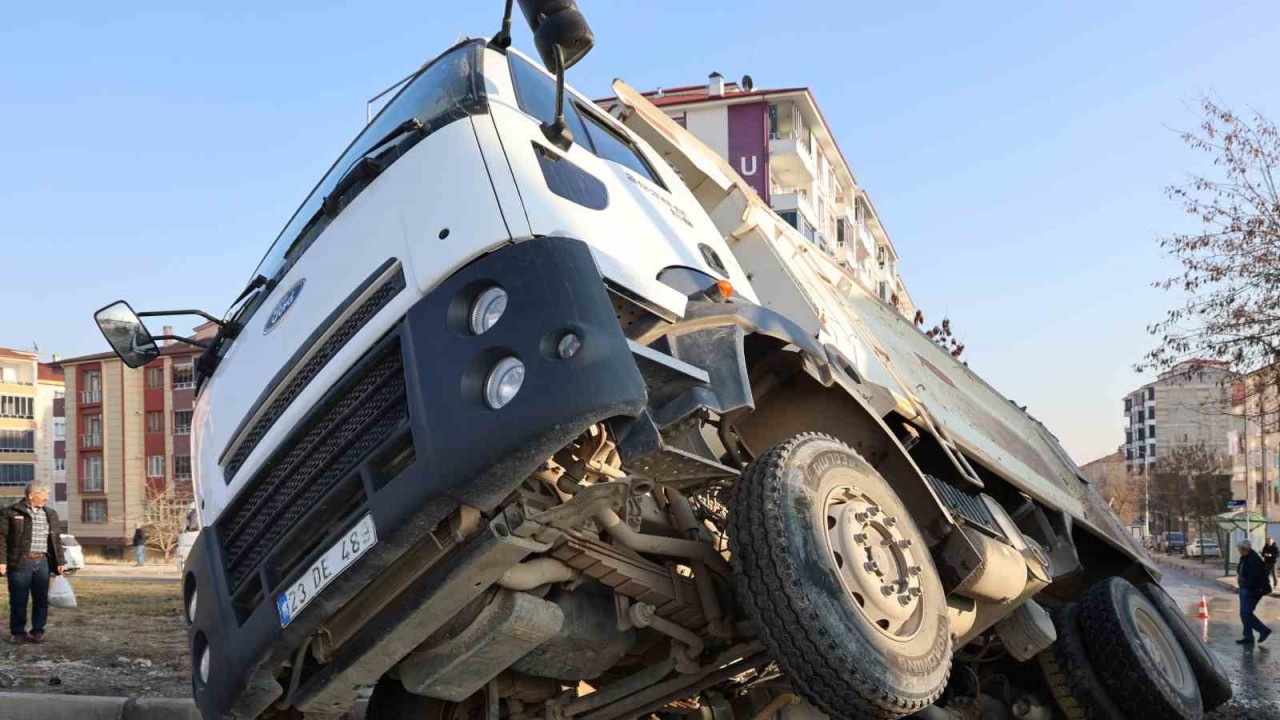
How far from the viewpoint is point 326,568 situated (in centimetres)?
314

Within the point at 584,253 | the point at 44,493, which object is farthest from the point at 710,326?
the point at 44,493

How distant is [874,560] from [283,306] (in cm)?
208

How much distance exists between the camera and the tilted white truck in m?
3.01

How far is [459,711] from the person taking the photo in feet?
14.1

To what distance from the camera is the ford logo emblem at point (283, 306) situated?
12.6 ft

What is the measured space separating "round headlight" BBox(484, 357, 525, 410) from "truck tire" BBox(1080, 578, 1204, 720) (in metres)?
4.07

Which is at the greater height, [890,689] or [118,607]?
[890,689]

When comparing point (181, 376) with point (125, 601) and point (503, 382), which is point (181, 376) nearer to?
point (125, 601)

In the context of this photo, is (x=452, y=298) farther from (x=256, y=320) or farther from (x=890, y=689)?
(x=890, y=689)

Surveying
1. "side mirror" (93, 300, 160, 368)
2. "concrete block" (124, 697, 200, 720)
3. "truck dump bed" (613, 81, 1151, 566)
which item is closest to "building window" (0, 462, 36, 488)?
"concrete block" (124, 697, 200, 720)

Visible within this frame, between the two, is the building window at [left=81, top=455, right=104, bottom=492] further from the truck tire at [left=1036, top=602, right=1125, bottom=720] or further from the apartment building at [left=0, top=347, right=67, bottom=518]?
the truck tire at [left=1036, top=602, right=1125, bottom=720]

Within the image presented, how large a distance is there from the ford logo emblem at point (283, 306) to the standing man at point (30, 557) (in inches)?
257

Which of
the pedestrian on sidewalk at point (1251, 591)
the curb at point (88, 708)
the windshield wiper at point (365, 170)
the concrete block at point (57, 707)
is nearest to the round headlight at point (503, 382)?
the windshield wiper at point (365, 170)

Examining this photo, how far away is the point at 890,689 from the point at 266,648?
5.78 ft
